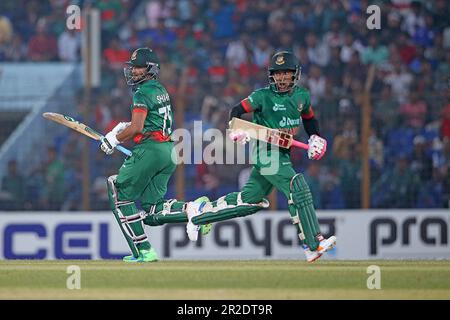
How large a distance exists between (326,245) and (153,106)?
2.33m

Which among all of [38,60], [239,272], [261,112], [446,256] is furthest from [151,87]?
[38,60]

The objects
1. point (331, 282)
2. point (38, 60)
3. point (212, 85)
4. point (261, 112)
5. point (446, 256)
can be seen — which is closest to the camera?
point (331, 282)

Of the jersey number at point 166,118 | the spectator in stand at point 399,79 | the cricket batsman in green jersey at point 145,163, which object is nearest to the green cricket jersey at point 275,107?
the jersey number at point 166,118

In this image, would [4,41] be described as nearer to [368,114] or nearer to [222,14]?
→ [222,14]

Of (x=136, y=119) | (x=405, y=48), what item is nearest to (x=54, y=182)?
(x=136, y=119)

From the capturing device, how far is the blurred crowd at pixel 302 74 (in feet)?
57.8

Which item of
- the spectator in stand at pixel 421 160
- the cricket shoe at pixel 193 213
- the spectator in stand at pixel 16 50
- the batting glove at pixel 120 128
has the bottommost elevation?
the cricket shoe at pixel 193 213

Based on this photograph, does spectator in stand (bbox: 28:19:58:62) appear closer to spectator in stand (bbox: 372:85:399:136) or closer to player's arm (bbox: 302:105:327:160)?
spectator in stand (bbox: 372:85:399:136)

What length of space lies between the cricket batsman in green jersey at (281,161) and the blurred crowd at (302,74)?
171 inches

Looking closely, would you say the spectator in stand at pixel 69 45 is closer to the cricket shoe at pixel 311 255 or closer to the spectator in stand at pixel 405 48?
the spectator in stand at pixel 405 48

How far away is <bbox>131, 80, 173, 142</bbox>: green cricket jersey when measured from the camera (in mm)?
12859

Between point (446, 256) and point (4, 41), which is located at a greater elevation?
point (4, 41)

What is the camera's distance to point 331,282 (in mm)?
11812

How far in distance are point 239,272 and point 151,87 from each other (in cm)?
224
